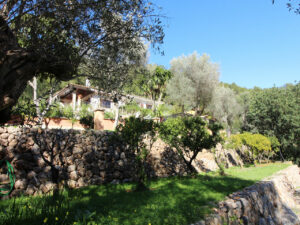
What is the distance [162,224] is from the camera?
4.67 metres

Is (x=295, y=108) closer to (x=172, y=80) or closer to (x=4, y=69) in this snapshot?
(x=172, y=80)

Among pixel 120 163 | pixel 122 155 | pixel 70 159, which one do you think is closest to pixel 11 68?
pixel 70 159

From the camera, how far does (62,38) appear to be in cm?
502

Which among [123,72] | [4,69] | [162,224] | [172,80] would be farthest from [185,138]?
[172,80]

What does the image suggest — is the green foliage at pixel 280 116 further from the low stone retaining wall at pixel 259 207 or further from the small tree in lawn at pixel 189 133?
the small tree in lawn at pixel 189 133

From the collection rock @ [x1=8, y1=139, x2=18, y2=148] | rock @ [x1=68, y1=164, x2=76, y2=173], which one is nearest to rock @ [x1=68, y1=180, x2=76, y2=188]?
rock @ [x1=68, y1=164, x2=76, y2=173]

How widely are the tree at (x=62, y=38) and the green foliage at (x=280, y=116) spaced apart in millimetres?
25713

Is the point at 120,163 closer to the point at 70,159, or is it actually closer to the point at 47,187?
the point at 70,159

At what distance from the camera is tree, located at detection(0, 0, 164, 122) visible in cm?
287

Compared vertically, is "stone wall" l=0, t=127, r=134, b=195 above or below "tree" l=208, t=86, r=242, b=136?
below

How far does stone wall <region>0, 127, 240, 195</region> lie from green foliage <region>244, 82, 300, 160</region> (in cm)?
1954

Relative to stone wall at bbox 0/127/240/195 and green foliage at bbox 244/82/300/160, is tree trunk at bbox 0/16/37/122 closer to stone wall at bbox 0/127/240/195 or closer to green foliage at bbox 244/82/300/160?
stone wall at bbox 0/127/240/195

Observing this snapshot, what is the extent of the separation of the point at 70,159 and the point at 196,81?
77.7ft

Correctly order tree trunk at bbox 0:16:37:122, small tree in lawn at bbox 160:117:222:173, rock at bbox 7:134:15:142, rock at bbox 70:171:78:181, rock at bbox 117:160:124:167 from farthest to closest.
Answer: small tree in lawn at bbox 160:117:222:173 < rock at bbox 117:160:124:167 < rock at bbox 70:171:78:181 < rock at bbox 7:134:15:142 < tree trunk at bbox 0:16:37:122
